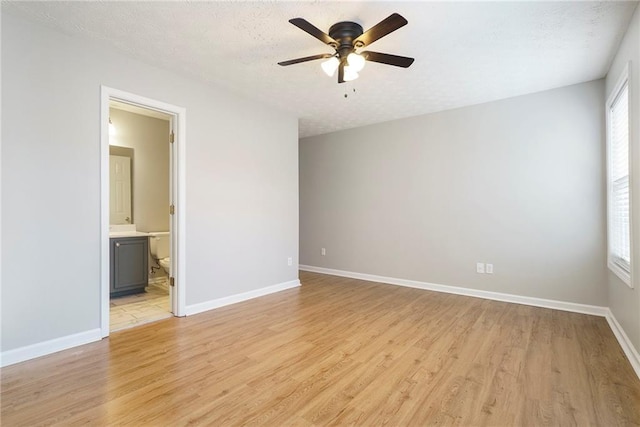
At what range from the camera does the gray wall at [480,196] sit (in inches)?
141

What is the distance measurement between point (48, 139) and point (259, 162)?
2.20 meters

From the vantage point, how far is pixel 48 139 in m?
2.49

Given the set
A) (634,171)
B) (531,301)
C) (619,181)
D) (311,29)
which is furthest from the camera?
(531,301)

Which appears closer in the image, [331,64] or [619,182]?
[331,64]

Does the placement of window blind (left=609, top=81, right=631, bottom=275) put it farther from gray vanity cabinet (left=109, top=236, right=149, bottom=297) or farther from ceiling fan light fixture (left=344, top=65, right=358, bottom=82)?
gray vanity cabinet (left=109, top=236, right=149, bottom=297)

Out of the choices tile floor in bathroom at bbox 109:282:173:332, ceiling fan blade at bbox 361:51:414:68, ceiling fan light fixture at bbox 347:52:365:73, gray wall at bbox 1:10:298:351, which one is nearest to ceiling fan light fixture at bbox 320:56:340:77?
ceiling fan light fixture at bbox 347:52:365:73

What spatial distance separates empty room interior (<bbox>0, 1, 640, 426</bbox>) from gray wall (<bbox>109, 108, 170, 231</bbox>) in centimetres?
5

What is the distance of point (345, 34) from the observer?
7.83 feet

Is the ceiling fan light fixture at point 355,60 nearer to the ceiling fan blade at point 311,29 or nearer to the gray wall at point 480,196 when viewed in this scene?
the ceiling fan blade at point 311,29

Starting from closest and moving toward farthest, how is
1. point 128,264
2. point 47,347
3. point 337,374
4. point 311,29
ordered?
point 311,29
point 337,374
point 47,347
point 128,264

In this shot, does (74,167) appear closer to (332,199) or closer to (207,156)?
(207,156)

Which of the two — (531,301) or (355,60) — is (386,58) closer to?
(355,60)

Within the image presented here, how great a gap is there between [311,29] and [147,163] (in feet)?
13.1

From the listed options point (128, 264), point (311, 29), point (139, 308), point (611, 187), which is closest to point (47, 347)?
point (139, 308)
